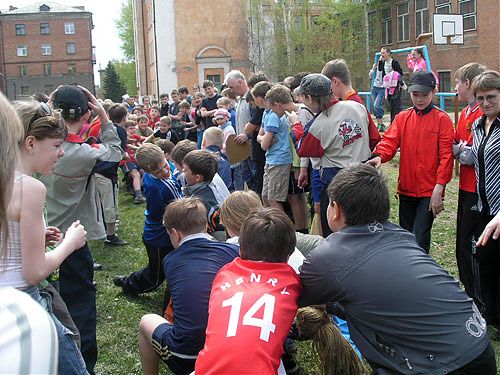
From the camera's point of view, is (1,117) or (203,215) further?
(203,215)

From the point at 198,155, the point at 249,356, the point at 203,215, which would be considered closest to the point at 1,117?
the point at 249,356

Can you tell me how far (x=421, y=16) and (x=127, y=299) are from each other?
34.1 metres

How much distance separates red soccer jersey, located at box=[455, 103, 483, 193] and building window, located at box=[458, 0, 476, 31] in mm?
28557

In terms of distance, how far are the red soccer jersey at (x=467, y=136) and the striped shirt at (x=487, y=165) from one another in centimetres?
18

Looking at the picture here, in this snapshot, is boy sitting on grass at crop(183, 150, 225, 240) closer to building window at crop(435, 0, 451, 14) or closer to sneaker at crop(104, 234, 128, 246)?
sneaker at crop(104, 234, 128, 246)

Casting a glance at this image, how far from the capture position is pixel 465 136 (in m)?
4.71

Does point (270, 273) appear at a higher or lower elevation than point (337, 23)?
lower

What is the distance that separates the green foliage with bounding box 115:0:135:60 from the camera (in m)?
73.2

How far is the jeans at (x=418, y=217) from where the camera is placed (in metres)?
4.92

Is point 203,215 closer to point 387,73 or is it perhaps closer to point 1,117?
point 1,117

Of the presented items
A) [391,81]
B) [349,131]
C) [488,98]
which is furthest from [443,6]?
[488,98]

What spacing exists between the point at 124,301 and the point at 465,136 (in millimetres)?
3537

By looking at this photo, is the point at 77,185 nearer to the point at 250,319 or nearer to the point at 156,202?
the point at 156,202

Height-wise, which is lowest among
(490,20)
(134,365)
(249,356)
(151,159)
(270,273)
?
Answer: (134,365)
